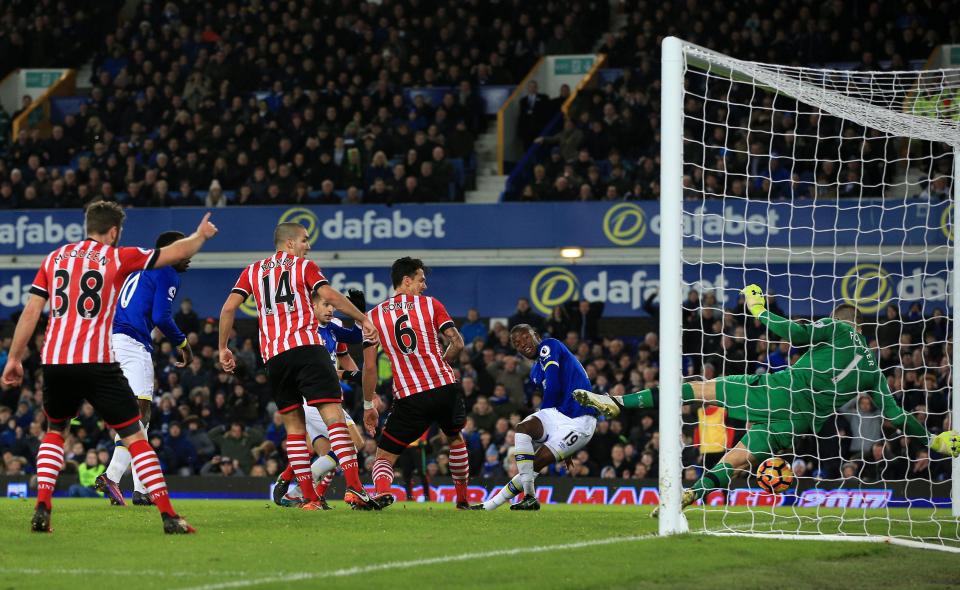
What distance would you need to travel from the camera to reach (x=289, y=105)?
2653 cm

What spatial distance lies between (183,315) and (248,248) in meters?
1.68

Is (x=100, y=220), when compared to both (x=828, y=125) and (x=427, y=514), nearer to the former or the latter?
(x=427, y=514)

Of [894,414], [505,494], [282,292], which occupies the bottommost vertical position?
[505,494]

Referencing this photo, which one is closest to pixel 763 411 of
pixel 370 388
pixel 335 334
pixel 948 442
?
pixel 948 442

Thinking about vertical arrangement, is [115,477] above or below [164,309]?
below

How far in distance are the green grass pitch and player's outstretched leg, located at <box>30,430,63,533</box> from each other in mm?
117

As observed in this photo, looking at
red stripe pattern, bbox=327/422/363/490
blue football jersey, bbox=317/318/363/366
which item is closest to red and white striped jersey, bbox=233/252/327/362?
red stripe pattern, bbox=327/422/363/490

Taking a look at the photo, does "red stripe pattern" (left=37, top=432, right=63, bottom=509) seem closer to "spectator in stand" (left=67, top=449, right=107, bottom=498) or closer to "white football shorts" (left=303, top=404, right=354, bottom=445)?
"white football shorts" (left=303, top=404, right=354, bottom=445)

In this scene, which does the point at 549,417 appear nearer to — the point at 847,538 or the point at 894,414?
the point at 894,414

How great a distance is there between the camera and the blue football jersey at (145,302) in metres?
11.6

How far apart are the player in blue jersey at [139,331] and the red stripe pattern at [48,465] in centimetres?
265

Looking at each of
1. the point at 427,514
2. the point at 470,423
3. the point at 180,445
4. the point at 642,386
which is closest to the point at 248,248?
the point at 180,445

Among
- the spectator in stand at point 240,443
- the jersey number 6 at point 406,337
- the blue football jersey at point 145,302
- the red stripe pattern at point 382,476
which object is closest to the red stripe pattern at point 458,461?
the red stripe pattern at point 382,476

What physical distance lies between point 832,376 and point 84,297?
586cm
